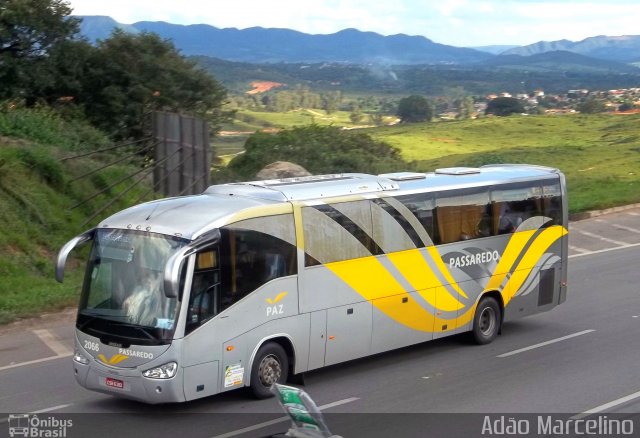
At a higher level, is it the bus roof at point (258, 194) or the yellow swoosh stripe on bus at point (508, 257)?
the bus roof at point (258, 194)

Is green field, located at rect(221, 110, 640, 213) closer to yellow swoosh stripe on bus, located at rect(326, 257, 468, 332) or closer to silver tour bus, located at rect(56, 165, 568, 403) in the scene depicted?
silver tour bus, located at rect(56, 165, 568, 403)

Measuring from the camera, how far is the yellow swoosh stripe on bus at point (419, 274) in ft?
43.1

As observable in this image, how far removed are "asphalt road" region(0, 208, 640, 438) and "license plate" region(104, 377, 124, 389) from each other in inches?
16.1

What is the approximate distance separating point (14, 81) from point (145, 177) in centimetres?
859

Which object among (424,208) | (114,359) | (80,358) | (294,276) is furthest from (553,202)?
(80,358)

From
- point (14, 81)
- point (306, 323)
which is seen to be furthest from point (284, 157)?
point (306, 323)

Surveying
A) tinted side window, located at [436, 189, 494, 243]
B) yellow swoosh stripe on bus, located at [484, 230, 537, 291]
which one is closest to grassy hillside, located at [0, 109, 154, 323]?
tinted side window, located at [436, 189, 494, 243]

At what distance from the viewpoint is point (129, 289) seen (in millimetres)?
10719

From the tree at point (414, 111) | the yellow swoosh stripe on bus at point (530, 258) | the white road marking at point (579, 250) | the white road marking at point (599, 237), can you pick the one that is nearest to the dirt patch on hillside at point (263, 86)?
the tree at point (414, 111)

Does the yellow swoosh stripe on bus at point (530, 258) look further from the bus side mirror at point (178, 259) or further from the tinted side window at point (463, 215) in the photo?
the bus side mirror at point (178, 259)

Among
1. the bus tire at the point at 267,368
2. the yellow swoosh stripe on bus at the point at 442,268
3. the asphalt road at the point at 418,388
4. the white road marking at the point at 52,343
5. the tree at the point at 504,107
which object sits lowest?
the tree at the point at 504,107

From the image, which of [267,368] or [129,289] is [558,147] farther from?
[129,289]

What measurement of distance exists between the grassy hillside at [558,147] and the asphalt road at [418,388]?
14.8 meters

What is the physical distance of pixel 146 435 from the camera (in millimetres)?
10180
